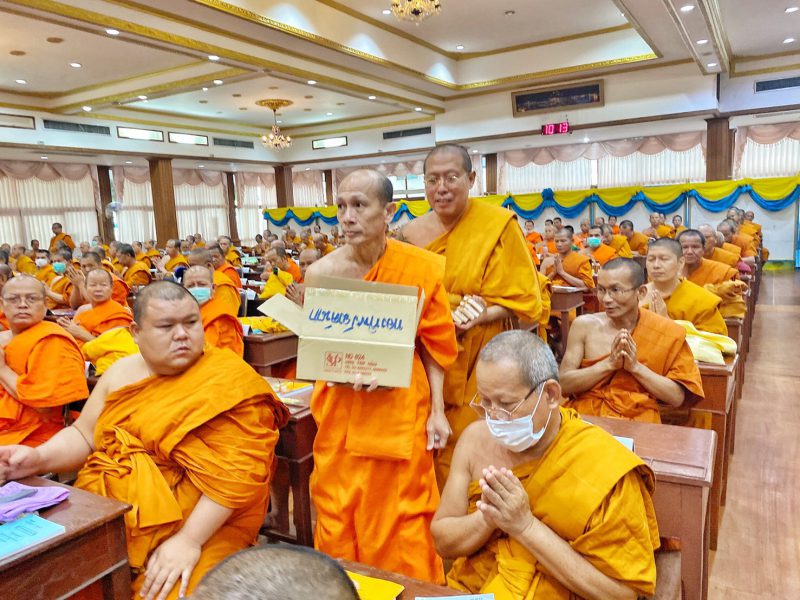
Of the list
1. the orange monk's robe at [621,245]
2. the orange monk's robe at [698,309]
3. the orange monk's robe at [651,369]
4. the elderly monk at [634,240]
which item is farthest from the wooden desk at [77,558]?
the elderly monk at [634,240]

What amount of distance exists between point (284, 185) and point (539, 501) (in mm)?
17638

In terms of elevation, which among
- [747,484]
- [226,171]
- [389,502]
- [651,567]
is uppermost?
[226,171]

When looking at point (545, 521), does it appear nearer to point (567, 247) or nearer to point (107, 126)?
point (567, 247)

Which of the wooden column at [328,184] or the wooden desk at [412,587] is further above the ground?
the wooden column at [328,184]

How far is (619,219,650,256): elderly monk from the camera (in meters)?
10.3

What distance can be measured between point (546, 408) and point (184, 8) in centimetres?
648

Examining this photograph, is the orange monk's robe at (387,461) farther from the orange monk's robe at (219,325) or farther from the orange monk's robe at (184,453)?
the orange monk's robe at (219,325)

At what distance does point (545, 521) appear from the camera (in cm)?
141

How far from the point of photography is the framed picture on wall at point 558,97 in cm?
1120

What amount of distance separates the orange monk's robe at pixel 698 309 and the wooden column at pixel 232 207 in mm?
16811

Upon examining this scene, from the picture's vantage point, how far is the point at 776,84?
11125mm

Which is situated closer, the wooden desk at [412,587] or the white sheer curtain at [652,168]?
the wooden desk at [412,587]

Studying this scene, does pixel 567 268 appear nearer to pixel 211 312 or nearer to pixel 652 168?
pixel 211 312

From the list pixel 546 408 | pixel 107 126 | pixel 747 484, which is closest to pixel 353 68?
pixel 107 126
